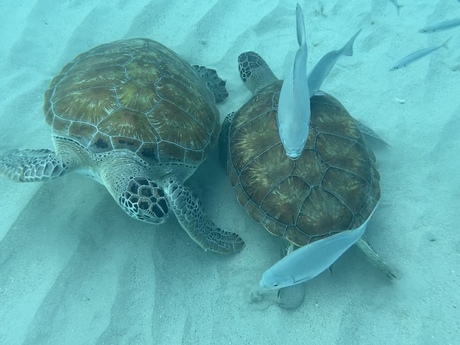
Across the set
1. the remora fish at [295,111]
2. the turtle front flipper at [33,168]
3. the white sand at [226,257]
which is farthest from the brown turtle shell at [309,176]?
the turtle front flipper at [33,168]

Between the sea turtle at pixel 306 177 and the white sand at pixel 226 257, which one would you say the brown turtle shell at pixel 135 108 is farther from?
the white sand at pixel 226 257

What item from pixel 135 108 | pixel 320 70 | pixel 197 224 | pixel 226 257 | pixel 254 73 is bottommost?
pixel 226 257

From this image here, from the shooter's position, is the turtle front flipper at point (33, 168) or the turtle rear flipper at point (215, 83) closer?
the turtle front flipper at point (33, 168)

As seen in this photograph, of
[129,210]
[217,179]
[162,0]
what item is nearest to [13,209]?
[129,210]

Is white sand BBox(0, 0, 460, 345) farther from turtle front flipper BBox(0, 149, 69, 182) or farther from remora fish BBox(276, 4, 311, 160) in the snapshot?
remora fish BBox(276, 4, 311, 160)

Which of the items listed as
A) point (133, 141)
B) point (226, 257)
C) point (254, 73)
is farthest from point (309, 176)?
point (254, 73)

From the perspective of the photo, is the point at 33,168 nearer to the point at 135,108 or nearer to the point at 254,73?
the point at 135,108

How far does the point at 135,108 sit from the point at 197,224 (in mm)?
1200

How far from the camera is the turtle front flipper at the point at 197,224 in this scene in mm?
2895

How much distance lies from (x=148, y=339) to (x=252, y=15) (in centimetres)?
485

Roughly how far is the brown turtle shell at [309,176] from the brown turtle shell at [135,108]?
1.53 feet

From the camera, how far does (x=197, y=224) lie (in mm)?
2941

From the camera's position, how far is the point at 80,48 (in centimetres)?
488

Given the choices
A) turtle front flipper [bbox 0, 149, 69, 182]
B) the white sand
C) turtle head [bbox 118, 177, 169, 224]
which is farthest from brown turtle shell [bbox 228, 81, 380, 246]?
turtle front flipper [bbox 0, 149, 69, 182]
